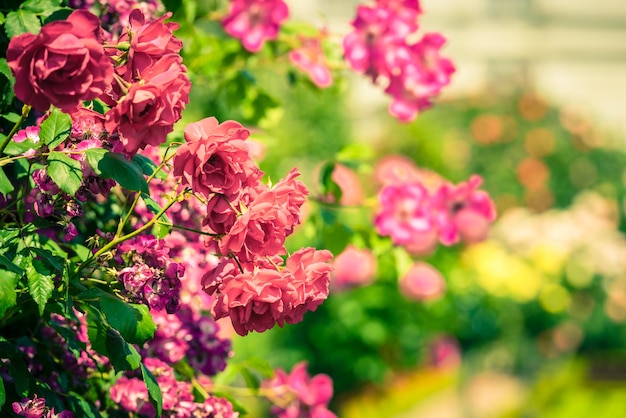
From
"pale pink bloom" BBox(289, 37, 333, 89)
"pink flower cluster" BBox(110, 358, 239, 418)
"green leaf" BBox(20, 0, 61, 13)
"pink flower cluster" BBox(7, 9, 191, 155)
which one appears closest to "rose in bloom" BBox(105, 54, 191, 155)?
"pink flower cluster" BBox(7, 9, 191, 155)

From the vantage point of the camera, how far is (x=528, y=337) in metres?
8.77

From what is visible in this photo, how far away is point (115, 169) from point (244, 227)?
18 centimetres

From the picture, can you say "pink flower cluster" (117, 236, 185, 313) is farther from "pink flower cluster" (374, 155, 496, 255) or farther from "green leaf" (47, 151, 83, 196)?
"pink flower cluster" (374, 155, 496, 255)

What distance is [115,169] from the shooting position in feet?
3.88

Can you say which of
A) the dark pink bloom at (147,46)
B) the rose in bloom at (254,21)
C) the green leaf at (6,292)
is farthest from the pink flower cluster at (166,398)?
the rose in bloom at (254,21)

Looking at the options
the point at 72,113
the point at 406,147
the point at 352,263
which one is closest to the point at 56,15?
the point at 72,113

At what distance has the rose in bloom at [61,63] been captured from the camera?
107 centimetres

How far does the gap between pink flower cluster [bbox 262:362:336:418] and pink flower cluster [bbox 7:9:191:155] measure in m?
1.06

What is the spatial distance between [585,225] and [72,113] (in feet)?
25.8

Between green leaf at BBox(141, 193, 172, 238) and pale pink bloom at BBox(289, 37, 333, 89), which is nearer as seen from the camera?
green leaf at BBox(141, 193, 172, 238)

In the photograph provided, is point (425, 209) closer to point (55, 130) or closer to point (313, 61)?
point (313, 61)

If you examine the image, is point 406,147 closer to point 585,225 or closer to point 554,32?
point 585,225

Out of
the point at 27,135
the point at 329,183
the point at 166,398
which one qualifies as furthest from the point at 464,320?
the point at 27,135

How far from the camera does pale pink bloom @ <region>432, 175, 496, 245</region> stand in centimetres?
231
